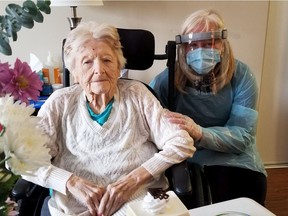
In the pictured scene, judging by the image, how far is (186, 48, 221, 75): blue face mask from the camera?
1.77m

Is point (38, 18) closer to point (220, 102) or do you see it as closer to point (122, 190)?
point (122, 190)

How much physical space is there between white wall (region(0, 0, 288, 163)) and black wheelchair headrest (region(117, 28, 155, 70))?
2.41 ft

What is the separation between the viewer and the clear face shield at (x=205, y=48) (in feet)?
5.75

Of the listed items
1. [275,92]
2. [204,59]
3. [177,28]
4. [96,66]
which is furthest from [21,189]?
[275,92]

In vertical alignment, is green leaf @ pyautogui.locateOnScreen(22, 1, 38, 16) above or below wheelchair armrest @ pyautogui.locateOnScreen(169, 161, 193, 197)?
above

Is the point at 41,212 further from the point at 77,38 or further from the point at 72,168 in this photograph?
the point at 77,38

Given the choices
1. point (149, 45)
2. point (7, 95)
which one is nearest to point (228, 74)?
point (149, 45)

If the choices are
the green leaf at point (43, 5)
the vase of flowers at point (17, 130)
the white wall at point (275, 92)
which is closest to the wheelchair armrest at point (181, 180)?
the vase of flowers at point (17, 130)

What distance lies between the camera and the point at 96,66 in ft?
4.92

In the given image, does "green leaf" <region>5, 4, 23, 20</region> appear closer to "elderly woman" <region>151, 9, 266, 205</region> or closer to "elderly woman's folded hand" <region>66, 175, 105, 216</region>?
"elderly woman's folded hand" <region>66, 175, 105, 216</region>

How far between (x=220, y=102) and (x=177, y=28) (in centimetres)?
90

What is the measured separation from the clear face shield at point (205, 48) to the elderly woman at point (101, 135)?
345 mm

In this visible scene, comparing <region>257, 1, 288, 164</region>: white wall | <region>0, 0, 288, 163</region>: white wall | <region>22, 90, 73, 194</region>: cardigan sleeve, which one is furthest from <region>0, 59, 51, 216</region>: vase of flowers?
<region>257, 1, 288, 164</region>: white wall

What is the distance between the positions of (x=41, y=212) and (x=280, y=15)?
7.10 feet
